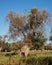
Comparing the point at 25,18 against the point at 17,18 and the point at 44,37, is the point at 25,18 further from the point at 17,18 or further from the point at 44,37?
the point at 44,37

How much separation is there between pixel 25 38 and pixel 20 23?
11.7 feet

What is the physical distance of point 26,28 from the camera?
37.7 m

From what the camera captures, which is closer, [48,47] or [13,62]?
[13,62]

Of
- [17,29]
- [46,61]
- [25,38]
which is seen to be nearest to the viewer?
[46,61]

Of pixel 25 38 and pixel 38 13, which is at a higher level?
pixel 38 13

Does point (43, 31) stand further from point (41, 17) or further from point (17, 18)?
point (17, 18)

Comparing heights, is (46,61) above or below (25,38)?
below

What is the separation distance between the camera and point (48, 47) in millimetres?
39250

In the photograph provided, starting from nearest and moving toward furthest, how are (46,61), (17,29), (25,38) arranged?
(46,61), (25,38), (17,29)

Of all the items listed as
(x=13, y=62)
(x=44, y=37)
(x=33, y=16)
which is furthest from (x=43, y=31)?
(x=13, y=62)

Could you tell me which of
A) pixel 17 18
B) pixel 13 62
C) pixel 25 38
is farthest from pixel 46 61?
pixel 17 18

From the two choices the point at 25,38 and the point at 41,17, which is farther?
the point at 41,17

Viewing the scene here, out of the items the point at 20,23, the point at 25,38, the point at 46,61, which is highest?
the point at 20,23

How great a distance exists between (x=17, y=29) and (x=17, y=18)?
6.98ft
